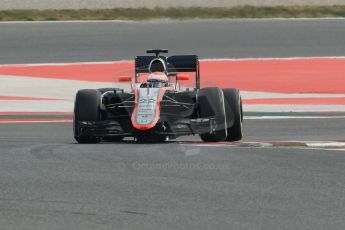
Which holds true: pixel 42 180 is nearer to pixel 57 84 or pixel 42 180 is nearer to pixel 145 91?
pixel 145 91

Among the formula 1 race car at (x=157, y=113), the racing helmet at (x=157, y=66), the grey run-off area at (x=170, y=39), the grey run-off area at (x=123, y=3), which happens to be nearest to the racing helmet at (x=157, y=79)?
the formula 1 race car at (x=157, y=113)

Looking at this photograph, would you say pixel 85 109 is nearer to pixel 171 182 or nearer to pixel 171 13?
pixel 171 182

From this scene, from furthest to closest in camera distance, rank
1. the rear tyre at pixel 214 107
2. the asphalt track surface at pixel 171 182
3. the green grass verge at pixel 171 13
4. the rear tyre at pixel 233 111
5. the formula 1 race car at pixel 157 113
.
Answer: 1. the green grass verge at pixel 171 13
2. the rear tyre at pixel 233 111
3. the rear tyre at pixel 214 107
4. the formula 1 race car at pixel 157 113
5. the asphalt track surface at pixel 171 182

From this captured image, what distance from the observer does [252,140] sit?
16062 millimetres

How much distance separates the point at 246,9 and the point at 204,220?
27.0 m

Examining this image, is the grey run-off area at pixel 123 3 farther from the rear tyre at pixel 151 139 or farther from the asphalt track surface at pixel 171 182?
the rear tyre at pixel 151 139

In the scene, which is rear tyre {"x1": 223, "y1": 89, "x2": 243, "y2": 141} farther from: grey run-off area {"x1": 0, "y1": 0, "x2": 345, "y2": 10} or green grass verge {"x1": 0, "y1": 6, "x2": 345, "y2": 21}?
grey run-off area {"x1": 0, "y1": 0, "x2": 345, "y2": 10}

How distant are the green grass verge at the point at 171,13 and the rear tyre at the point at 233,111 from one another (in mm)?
18924

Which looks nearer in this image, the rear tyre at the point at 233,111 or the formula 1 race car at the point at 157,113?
the formula 1 race car at the point at 157,113

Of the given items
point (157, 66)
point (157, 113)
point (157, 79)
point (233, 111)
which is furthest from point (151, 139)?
point (157, 66)

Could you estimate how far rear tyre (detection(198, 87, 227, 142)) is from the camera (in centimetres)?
1498

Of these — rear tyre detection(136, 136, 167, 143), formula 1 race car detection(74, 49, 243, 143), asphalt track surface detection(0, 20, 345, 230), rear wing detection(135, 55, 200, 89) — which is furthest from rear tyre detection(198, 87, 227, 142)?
rear wing detection(135, 55, 200, 89)

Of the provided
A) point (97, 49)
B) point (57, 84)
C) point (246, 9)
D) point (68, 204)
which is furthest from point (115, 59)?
point (68, 204)

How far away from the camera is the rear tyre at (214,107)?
49.1 ft
